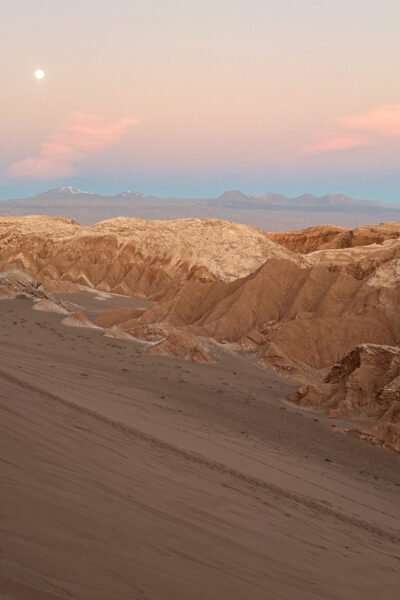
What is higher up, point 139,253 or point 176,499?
point 139,253

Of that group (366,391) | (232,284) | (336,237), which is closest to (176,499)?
(366,391)

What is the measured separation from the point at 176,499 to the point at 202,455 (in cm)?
211

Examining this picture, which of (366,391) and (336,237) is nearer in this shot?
(366,391)

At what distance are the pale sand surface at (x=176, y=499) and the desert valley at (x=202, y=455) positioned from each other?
20 millimetres

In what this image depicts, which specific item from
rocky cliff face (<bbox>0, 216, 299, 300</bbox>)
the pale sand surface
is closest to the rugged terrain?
rocky cliff face (<bbox>0, 216, 299, 300</bbox>)

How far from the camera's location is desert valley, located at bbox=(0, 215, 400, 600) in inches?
129

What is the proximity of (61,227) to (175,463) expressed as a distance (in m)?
61.8

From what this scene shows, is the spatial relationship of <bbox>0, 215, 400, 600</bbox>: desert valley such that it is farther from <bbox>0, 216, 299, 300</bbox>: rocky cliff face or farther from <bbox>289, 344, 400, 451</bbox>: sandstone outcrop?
<bbox>0, 216, 299, 300</bbox>: rocky cliff face

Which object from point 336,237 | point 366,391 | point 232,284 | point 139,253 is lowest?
point 366,391

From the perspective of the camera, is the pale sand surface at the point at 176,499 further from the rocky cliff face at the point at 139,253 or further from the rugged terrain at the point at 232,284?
the rocky cliff face at the point at 139,253

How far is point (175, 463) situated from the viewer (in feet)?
19.8

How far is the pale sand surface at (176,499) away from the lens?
10.1ft

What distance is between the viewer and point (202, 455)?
267 inches

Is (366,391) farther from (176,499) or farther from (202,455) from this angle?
(176,499)
